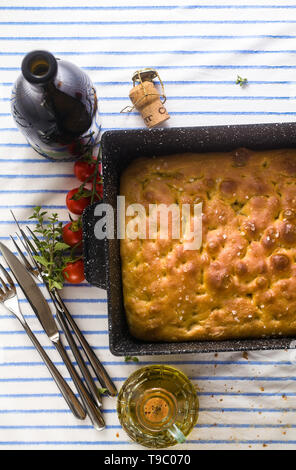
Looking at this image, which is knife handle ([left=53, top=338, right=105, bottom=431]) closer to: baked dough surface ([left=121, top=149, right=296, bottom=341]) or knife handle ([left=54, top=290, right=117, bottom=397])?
knife handle ([left=54, top=290, right=117, bottom=397])

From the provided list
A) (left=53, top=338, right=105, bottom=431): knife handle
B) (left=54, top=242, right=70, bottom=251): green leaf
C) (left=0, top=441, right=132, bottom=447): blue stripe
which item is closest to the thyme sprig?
(left=54, top=242, right=70, bottom=251): green leaf

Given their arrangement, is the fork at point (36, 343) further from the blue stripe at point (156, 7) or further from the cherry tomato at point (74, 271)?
the blue stripe at point (156, 7)

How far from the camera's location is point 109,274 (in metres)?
1.42

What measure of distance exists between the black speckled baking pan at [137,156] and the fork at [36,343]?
0.35m

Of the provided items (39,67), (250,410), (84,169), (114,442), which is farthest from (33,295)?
(250,410)

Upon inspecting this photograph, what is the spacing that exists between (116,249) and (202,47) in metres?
0.84

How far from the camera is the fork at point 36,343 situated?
166 centimetres

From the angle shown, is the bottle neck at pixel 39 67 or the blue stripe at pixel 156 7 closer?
the bottle neck at pixel 39 67

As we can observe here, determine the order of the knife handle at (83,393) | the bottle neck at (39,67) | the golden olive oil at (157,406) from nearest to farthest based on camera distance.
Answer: the bottle neck at (39,67)
the golden olive oil at (157,406)
the knife handle at (83,393)

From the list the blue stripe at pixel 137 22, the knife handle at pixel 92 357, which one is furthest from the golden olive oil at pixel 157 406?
the blue stripe at pixel 137 22

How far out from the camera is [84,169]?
1.62 metres

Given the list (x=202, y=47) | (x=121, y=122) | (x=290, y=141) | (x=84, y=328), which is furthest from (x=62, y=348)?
(x=202, y=47)

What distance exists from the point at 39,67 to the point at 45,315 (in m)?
Answer: 0.87
